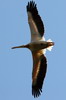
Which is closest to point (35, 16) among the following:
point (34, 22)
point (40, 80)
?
point (34, 22)

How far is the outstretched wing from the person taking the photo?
51.9 feet

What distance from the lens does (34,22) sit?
631 inches

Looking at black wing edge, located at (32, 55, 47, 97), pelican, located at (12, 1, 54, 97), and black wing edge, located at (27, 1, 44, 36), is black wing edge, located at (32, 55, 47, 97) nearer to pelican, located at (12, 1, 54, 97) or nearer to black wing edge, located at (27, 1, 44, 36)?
pelican, located at (12, 1, 54, 97)

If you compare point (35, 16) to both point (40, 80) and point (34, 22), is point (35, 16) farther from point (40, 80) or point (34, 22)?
point (40, 80)

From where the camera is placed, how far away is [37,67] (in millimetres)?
16016

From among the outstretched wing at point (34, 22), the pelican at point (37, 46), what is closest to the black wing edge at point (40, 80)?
the pelican at point (37, 46)

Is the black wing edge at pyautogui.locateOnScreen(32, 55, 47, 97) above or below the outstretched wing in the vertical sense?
below

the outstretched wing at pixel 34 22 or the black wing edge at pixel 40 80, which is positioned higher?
the outstretched wing at pixel 34 22

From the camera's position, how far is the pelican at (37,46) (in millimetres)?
15625

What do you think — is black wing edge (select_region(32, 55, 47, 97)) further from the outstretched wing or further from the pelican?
the outstretched wing

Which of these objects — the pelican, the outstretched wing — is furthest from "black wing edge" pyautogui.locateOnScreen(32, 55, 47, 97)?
the outstretched wing

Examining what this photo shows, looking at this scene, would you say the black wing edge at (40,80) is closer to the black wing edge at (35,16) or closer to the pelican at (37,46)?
the pelican at (37,46)

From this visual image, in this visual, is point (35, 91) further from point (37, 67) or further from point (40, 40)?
point (40, 40)

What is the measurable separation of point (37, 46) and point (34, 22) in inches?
38.3
